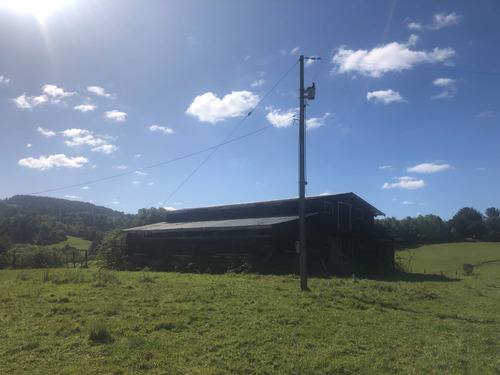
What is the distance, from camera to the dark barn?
919 inches

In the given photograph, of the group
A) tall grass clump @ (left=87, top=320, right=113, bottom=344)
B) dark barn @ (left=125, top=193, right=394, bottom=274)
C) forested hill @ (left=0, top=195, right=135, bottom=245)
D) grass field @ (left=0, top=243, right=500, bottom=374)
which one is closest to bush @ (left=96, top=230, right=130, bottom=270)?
dark barn @ (left=125, top=193, right=394, bottom=274)

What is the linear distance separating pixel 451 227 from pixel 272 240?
88267 mm

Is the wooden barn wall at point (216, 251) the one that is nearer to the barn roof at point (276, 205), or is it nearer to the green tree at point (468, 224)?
the barn roof at point (276, 205)

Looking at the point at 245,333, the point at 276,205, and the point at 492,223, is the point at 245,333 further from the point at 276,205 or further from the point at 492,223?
the point at 492,223

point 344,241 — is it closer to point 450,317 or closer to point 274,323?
point 450,317

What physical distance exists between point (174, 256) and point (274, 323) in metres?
21.4

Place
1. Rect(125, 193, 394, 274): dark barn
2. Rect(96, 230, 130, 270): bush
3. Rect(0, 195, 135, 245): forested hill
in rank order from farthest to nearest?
Rect(0, 195, 135, 245): forested hill, Rect(96, 230, 130, 270): bush, Rect(125, 193, 394, 274): dark barn

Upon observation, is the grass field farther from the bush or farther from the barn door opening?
the bush

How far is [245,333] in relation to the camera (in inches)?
289

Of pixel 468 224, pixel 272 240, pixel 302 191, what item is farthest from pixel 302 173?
pixel 468 224

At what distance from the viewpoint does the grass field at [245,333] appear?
Result: 227 inches

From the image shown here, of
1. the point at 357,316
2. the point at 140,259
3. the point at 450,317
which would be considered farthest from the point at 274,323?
the point at 140,259

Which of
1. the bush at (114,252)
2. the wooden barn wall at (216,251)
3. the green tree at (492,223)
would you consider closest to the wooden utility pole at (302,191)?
the wooden barn wall at (216,251)

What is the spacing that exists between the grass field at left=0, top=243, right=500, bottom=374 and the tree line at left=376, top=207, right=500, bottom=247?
7307cm
